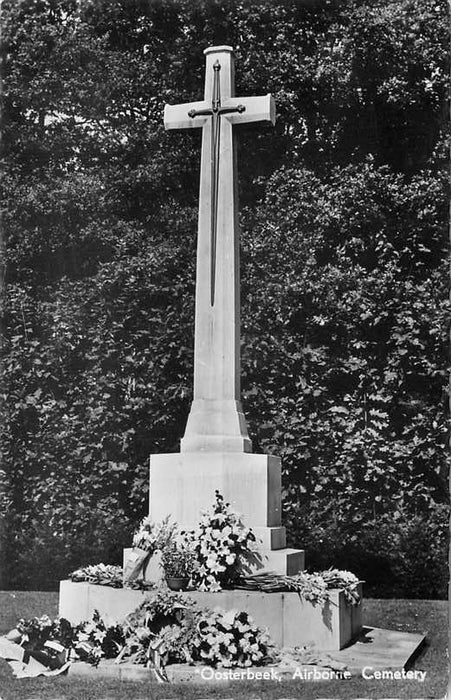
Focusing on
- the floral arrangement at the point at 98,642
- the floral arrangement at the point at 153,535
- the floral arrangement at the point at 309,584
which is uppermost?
the floral arrangement at the point at 153,535

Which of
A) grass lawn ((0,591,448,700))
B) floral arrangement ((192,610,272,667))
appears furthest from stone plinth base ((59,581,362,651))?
grass lawn ((0,591,448,700))

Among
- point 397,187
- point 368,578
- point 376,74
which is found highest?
point 376,74

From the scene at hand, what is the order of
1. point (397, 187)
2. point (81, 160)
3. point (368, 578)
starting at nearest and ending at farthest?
point (368, 578) → point (397, 187) → point (81, 160)

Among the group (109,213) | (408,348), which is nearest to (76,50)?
(109,213)

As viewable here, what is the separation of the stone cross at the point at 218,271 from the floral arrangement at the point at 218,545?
0.89 m

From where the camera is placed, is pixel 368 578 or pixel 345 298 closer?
pixel 368 578

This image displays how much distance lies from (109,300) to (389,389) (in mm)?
4804

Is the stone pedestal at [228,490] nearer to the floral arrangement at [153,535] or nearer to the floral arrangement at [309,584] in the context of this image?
the floral arrangement at [153,535]

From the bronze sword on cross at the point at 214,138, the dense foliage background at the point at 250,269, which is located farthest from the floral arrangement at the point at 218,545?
the dense foliage background at the point at 250,269

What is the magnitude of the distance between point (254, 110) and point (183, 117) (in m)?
0.82

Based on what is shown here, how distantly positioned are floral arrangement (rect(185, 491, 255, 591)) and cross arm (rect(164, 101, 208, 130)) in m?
4.01

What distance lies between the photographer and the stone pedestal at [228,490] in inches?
348

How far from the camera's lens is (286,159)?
1545 centimetres

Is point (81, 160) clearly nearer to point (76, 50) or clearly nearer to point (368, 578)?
point (76, 50)
